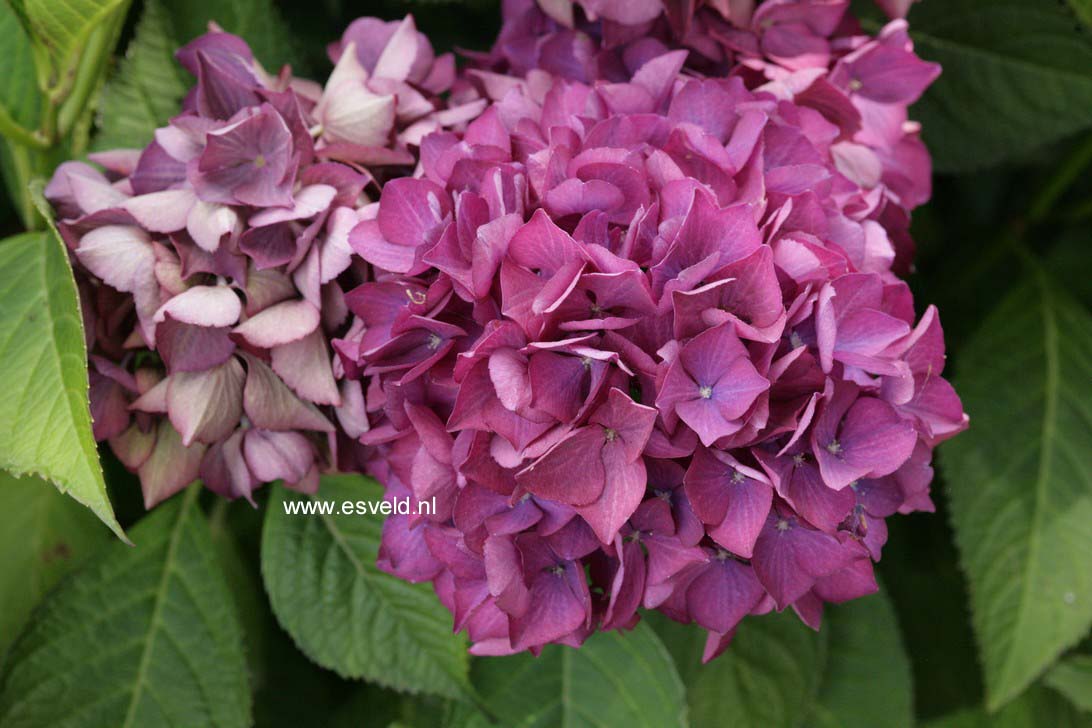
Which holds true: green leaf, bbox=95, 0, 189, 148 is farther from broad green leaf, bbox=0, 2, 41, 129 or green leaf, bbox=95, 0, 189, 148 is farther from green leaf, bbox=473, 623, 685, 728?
green leaf, bbox=473, 623, 685, 728

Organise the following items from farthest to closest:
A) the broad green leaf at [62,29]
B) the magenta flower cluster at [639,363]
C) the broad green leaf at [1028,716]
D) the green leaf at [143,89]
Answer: the broad green leaf at [1028,716]
the green leaf at [143,89]
the broad green leaf at [62,29]
the magenta flower cluster at [639,363]

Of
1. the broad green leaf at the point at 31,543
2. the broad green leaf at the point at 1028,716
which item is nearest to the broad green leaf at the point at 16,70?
the broad green leaf at the point at 31,543

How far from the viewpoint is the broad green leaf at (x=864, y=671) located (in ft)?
2.71

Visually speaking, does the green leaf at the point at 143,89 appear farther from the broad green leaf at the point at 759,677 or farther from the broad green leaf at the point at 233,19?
the broad green leaf at the point at 759,677

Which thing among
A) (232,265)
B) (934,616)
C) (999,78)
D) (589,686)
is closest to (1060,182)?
(999,78)

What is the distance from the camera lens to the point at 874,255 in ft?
1.56

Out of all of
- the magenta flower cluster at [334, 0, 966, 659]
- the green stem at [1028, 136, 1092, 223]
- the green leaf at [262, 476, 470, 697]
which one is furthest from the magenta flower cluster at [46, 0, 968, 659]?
the green stem at [1028, 136, 1092, 223]

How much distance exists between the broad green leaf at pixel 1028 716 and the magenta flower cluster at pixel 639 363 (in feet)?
1.82

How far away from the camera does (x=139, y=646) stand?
64 cm

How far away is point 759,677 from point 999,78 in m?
0.47

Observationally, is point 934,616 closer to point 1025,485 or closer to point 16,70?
point 1025,485

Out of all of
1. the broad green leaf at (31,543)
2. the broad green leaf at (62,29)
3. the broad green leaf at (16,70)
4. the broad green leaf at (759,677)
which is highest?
the broad green leaf at (62,29)

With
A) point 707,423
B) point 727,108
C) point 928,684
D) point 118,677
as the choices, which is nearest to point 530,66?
point 727,108

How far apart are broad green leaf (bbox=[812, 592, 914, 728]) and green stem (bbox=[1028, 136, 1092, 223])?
37 centimetres
